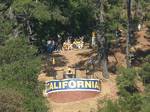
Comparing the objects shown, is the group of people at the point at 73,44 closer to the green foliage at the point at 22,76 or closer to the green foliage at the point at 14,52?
the green foliage at the point at 14,52

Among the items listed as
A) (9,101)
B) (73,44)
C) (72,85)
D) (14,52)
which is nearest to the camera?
(9,101)

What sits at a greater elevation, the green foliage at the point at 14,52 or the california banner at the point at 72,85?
the green foliage at the point at 14,52

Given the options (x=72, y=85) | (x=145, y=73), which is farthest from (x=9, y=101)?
(x=145, y=73)

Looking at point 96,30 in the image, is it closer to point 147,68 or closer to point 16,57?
point 147,68

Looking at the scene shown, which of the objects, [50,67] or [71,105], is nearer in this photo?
[71,105]

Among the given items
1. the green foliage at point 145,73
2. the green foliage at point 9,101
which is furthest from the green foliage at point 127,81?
the green foliage at point 9,101

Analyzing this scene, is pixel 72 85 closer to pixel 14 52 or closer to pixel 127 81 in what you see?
pixel 127 81

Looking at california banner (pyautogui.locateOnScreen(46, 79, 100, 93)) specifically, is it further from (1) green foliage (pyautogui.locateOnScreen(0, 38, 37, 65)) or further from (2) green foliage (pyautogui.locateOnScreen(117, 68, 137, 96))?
(1) green foliage (pyautogui.locateOnScreen(0, 38, 37, 65))

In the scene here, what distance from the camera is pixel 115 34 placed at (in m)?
69.6

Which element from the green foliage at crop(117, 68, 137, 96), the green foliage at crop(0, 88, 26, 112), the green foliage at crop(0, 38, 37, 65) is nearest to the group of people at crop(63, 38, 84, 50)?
the green foliage at crop(117, 68, 137, 96)

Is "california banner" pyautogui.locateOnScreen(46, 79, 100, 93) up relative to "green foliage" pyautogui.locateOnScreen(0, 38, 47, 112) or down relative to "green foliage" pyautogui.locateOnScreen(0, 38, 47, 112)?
down

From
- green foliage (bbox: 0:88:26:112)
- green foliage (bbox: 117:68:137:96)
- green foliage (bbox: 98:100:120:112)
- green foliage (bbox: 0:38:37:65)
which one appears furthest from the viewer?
green foliage (bbox: 117:68:137:96)

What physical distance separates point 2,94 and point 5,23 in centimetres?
1885

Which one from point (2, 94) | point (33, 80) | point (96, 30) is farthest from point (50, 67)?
point (2, 94)
